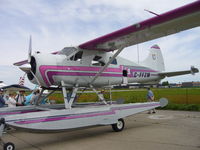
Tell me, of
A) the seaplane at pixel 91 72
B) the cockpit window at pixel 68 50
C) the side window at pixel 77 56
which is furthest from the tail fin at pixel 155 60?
the cockpit window at pixel 68 50

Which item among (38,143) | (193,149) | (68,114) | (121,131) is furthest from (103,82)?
(193,149)

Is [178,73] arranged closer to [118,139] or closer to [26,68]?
[118,139]

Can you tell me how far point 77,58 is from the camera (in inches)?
306

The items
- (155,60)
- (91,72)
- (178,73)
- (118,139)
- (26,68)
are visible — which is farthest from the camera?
(155,60)

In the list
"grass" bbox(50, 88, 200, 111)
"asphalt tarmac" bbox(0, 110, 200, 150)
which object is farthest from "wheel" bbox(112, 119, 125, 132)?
"grass" bbox(50, 88, 200, 111)

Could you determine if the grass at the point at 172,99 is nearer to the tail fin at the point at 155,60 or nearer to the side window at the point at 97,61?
the tail fin at the point at 155,60

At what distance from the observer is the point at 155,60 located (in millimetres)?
10930

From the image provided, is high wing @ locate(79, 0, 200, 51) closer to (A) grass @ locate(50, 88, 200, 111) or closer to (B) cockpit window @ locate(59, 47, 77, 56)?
(B) cockpit window @ locate(59, 47, 77, 56)

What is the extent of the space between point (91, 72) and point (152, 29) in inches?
101

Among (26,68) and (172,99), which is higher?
(26,68)

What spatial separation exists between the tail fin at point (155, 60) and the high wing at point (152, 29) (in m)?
2.79

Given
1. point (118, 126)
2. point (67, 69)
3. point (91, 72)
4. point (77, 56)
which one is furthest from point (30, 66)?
point (118, 126)

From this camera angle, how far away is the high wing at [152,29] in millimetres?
5566

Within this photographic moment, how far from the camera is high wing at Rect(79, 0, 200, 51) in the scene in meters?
5.57
